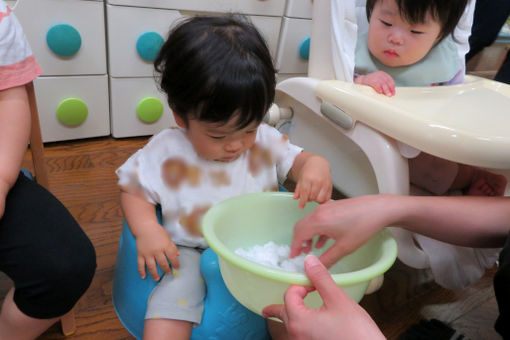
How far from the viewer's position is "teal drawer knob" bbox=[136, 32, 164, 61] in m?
1.24

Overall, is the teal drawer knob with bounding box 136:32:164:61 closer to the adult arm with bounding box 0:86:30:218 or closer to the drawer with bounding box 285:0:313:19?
the drawer with bounding box 285:0:313:19

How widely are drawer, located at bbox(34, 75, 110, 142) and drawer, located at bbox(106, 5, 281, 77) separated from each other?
3.3 inches

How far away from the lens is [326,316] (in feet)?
1.29

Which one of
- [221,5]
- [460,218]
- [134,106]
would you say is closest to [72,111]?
[134,106]

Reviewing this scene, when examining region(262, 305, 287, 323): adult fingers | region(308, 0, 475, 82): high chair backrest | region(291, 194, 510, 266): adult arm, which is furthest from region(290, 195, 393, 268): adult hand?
region(308, 0, 475, 82): high chair backrest

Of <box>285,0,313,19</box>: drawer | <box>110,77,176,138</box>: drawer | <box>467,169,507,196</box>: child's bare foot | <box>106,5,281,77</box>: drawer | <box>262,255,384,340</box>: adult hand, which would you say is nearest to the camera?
<box>262,255,384,340</box>: adult hand

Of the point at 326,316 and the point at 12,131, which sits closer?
the point at 326,316

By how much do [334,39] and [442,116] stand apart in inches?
10.6

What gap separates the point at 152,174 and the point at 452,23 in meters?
0.73

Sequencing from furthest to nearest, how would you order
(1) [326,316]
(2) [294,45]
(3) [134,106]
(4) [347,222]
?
(2) [294,45]
(3) [134,106]
(4) [347,222]
(1) [326,316]

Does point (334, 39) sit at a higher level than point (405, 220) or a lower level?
higher

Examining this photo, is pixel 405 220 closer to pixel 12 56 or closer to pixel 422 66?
pixel 422 66

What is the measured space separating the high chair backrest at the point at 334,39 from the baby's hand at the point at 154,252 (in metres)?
0.50

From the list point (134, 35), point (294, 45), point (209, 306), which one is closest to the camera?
point (209, 306)
